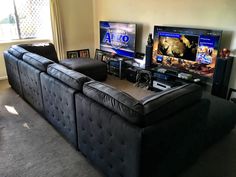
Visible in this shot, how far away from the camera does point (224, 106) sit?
2.28 meters

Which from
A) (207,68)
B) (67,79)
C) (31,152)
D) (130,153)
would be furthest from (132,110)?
(207,68)

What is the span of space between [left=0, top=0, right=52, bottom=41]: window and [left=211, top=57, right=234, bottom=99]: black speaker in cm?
372

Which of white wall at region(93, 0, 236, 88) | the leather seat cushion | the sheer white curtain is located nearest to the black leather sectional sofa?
the leather seat cushion

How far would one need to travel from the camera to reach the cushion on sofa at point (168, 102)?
1332 millimetres

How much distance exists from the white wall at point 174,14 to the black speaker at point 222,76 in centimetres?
18

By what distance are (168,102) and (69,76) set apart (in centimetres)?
98

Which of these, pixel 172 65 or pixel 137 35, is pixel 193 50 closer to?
pixel 172 65

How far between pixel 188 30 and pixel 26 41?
346 centimetres

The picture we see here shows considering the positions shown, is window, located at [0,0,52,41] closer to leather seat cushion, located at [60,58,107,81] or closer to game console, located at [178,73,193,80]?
leather seat cushion, located at [60,58,107,81]

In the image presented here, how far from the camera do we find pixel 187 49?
3.23m

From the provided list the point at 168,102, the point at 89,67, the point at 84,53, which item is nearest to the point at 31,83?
the point at 89,67

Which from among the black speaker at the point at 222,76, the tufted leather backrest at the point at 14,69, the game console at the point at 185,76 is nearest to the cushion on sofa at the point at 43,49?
the tufted leather backrest at the point at 14,69

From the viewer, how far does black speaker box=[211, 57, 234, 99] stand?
279 centimetres

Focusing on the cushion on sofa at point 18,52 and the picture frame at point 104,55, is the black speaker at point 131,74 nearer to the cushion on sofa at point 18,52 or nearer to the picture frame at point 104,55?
the picture frame at point 104,55
